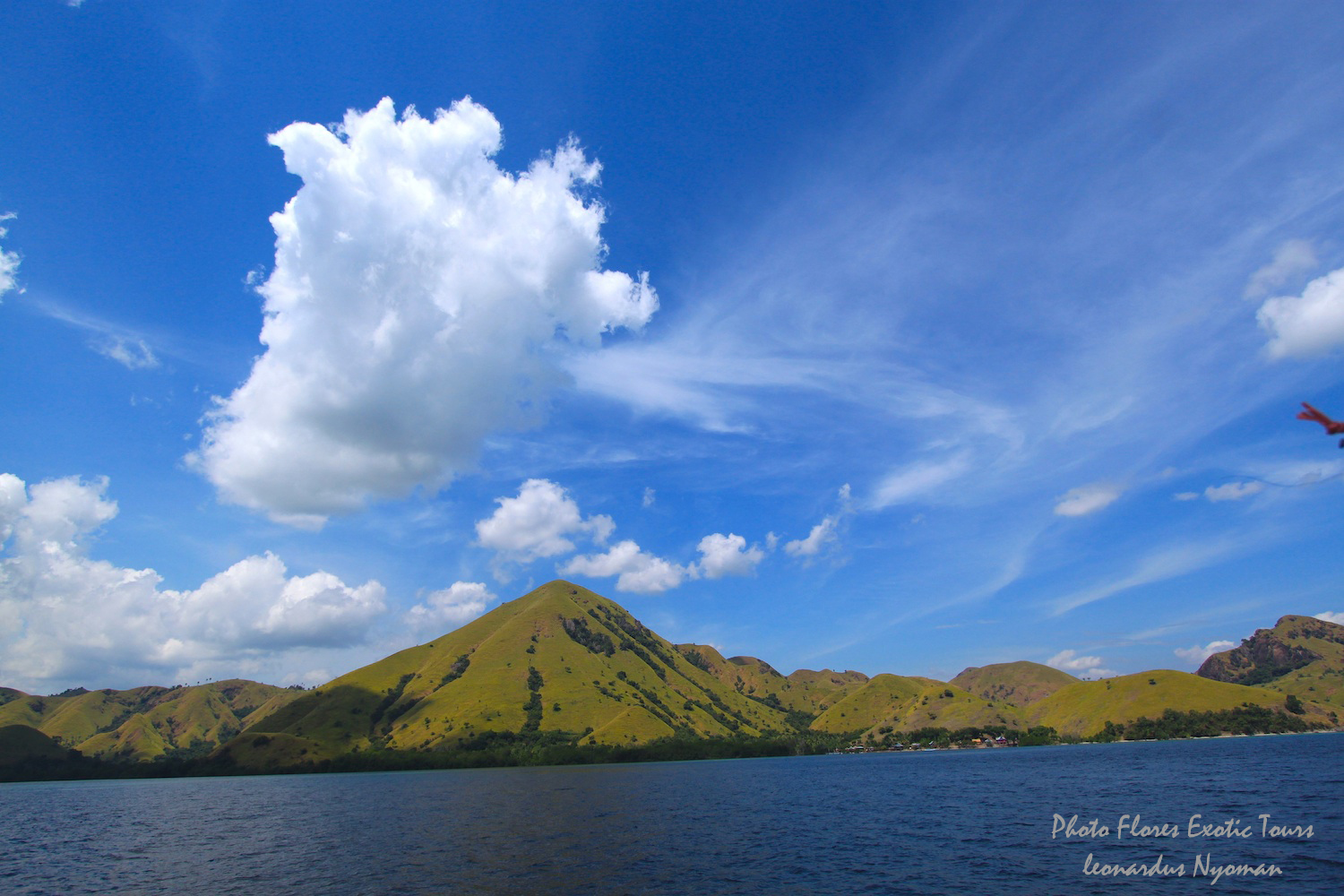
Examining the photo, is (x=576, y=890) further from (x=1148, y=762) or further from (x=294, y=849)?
(x=1148, y=762)

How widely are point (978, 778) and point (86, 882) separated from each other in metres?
166

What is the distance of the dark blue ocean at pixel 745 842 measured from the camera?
54938mm

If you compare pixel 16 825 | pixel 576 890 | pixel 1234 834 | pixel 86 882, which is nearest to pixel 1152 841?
pixel 1234 834

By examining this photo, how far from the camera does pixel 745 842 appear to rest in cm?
7725

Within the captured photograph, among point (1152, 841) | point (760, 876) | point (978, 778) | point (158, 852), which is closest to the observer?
point (760, 876)

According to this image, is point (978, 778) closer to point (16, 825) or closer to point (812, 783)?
point (812, 783)

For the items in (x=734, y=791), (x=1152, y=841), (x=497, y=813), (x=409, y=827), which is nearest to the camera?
(x=1152, y=841)

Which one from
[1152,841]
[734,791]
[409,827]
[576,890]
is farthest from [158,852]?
[1152,841]

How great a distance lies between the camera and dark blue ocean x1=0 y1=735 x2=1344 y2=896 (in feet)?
180

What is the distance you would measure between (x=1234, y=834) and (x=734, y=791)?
10114 cm

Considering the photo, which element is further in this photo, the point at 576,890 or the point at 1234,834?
the point at 1234,834

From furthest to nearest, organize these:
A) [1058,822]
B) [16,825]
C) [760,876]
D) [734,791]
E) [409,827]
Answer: [734,791], [16,825], [409,827], [1058,822], [760,876]

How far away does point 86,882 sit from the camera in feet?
221

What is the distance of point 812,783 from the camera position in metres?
174
